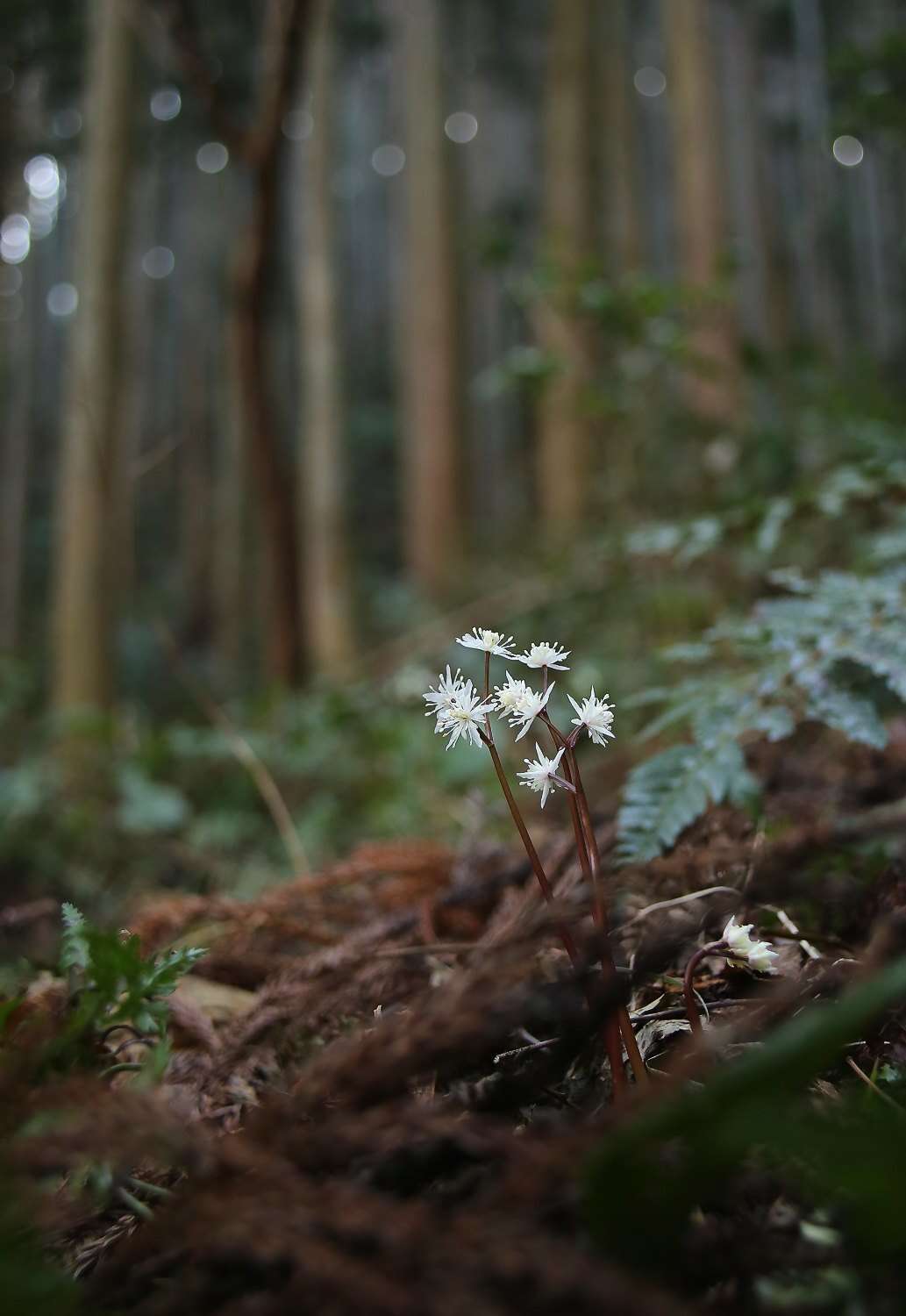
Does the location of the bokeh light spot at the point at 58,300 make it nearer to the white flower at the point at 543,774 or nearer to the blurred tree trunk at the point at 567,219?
the blurred tree trunk at the point at 567,219

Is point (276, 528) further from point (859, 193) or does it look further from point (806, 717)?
point (859, 193)

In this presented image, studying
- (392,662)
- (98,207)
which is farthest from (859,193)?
(392,662)

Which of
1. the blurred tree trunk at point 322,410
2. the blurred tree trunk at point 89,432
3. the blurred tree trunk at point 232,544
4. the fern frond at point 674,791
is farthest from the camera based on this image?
the blurred tree trunk at point 232,544

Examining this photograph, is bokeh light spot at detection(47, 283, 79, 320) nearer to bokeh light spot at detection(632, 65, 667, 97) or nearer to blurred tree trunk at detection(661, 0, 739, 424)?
bokeh light spot at detection(632, 65, 667, 97)

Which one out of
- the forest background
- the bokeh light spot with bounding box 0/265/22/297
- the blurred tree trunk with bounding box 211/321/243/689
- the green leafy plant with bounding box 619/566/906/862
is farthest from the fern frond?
the blurred tree trunk with bounding box 211/321/243/689

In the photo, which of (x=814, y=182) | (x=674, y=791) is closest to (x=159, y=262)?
(x=814, y=182)

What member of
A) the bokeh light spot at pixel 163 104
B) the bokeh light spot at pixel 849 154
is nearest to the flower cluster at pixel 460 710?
the bokeh light spot at pixel 163 104

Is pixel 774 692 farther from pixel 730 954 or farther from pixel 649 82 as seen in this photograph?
pixel 649 82
